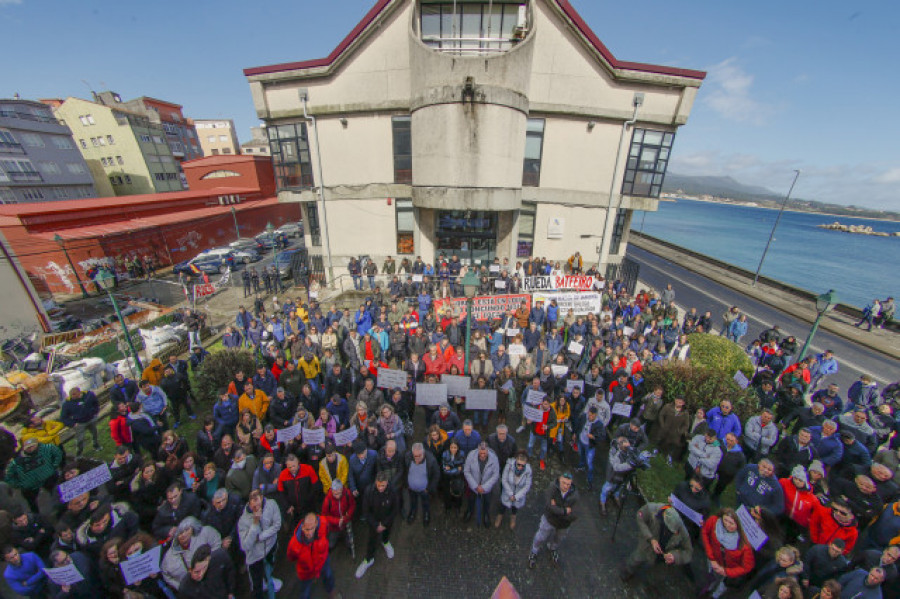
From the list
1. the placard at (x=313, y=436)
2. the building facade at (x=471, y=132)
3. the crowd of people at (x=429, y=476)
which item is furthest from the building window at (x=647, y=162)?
the placard at (x=313, y=436)

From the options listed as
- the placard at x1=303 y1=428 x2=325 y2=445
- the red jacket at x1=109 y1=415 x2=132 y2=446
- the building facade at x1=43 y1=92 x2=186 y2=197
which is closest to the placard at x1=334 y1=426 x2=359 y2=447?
the placard at x1=303 y1=428 x2=325 y2=445

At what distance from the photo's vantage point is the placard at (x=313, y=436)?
20.5 feet

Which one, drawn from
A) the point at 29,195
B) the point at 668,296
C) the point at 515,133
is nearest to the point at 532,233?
the point at 515,133

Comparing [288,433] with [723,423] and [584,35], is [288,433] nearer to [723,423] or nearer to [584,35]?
[723,423]

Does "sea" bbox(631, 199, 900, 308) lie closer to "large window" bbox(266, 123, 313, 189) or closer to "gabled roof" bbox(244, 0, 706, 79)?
"gabled roof" bbox(244, 0, 706, 79)

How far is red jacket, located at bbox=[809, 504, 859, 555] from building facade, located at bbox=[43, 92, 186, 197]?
61.5m

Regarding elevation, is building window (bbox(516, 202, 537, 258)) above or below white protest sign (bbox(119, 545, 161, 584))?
above

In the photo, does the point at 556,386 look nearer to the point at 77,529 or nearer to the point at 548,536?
the point at 548,536

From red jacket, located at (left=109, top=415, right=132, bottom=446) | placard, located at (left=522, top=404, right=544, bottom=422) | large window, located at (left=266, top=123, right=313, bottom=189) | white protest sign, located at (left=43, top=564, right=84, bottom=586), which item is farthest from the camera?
large window, located at (left=266, top=123, right=313, bottom=189)

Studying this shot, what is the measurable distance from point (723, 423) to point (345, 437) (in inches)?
291

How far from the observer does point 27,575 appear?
4.21m

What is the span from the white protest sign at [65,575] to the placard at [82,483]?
1.06m

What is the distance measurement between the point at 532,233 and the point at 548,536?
15.6 meters

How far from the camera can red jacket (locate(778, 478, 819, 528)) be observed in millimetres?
5121
